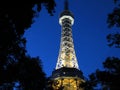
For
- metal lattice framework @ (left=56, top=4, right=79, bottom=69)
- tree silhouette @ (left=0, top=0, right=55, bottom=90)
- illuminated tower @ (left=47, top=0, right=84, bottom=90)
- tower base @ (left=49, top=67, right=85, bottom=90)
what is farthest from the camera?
metal lattice framework @ (left=56, top=4, right=79, bottom=69)

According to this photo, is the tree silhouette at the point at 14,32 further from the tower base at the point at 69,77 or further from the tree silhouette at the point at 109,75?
the tower base at the point at 69,77

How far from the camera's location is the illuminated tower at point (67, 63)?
5572 cm

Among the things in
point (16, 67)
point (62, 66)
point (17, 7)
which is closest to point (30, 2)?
point (17, 7)

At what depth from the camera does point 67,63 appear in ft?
204

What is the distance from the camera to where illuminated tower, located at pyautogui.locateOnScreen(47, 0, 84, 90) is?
55.7 meters

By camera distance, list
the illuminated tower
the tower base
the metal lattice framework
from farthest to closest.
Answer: the metal lattice framework → the illuminated tower → the tower base

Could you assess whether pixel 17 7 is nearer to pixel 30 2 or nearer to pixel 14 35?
pixel 30 2

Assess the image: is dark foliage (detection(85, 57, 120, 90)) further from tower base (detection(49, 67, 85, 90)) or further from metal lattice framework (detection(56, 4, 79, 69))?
metal lattice framework (detection(56, 4, 79, 69))

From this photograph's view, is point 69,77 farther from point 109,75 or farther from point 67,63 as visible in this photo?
point 109,75

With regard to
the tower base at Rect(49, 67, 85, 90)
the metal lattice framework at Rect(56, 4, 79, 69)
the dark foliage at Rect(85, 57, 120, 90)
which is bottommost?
the dark foliage at Rect(85, 57, 120, 90)

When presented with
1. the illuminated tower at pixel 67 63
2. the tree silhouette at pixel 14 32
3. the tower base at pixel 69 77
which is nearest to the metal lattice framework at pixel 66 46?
the illuminated tower at pixel 67 63

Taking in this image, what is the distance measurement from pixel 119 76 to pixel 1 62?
218 inches

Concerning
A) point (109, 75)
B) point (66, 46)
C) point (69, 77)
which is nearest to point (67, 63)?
point (66, 46)

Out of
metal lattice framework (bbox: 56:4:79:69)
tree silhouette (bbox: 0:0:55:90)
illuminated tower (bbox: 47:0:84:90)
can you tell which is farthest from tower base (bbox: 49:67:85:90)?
tree silhouette (bbox: 0:0:55:90)
